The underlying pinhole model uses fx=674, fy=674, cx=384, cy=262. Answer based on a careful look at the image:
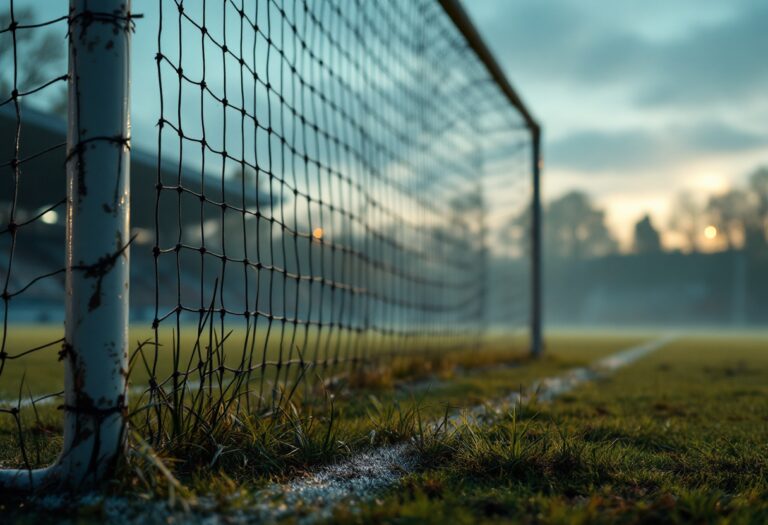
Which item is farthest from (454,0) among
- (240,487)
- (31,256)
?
(31,256)

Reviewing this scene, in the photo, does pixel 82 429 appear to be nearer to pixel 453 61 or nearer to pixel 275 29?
pixel 275 29

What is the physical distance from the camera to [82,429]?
1.34 metres

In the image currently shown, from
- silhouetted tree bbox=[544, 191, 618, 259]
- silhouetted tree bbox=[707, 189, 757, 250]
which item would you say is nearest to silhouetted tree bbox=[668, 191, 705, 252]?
silhouetted tree bbox=[707, 189, 757, 250]

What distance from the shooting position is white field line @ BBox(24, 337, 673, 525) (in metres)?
1.20

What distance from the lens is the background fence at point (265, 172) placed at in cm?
139

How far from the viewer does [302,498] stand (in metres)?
1.36

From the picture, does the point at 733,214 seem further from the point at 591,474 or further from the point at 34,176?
the point at 591,474

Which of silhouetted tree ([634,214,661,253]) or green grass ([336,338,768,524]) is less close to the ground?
silhouetted tree ([634,214,661,253])

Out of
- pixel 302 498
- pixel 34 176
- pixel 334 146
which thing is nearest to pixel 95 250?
pixel 302 498

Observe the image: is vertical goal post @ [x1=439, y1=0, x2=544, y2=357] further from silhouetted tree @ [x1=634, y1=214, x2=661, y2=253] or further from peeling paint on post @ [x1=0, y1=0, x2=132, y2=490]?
silhouetted tree @ [x1=634, y1=214, x2=661, y2=253]

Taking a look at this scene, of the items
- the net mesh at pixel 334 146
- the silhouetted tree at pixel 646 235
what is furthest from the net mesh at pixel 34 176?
the silhouetted tree at pixel 646 235

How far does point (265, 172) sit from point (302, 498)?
1303 mm

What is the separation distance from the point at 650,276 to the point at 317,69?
4902 centimetres

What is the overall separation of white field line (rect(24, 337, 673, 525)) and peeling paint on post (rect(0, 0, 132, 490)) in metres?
0.11
